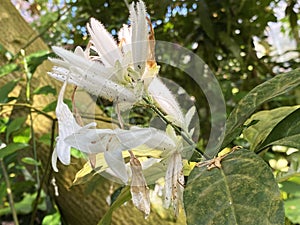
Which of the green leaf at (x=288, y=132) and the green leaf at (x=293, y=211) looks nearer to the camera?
the green leaf at (x=288, y=132)

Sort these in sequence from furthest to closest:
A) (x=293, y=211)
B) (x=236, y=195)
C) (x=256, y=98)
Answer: (x=293, y=211), (x=256, y=98), (x=236, y=195)

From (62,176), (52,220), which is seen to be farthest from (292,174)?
(52,220)

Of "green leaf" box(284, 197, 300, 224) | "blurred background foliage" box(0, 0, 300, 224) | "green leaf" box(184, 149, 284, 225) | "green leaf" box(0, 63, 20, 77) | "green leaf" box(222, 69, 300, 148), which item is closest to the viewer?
"green leaf" box(184, 149, 284, 225)

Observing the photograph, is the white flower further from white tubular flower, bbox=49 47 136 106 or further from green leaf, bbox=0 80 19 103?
green leaf, bbox=0 80 19 103

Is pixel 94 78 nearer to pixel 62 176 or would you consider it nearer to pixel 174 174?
pixel 174 174

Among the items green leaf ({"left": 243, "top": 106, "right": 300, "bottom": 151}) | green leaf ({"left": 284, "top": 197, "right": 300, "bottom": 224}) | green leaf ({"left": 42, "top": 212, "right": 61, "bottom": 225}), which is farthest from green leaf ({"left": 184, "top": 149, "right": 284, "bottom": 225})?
green leaf ({"left": 42, "top": 212, "right": 61, "bottom": 225})

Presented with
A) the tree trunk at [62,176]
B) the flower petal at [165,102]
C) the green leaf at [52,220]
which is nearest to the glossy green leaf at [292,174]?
the flower petal at [165,102]

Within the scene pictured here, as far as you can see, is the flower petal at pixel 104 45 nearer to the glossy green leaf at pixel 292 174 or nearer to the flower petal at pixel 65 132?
the flower petal at pixel 65 132
